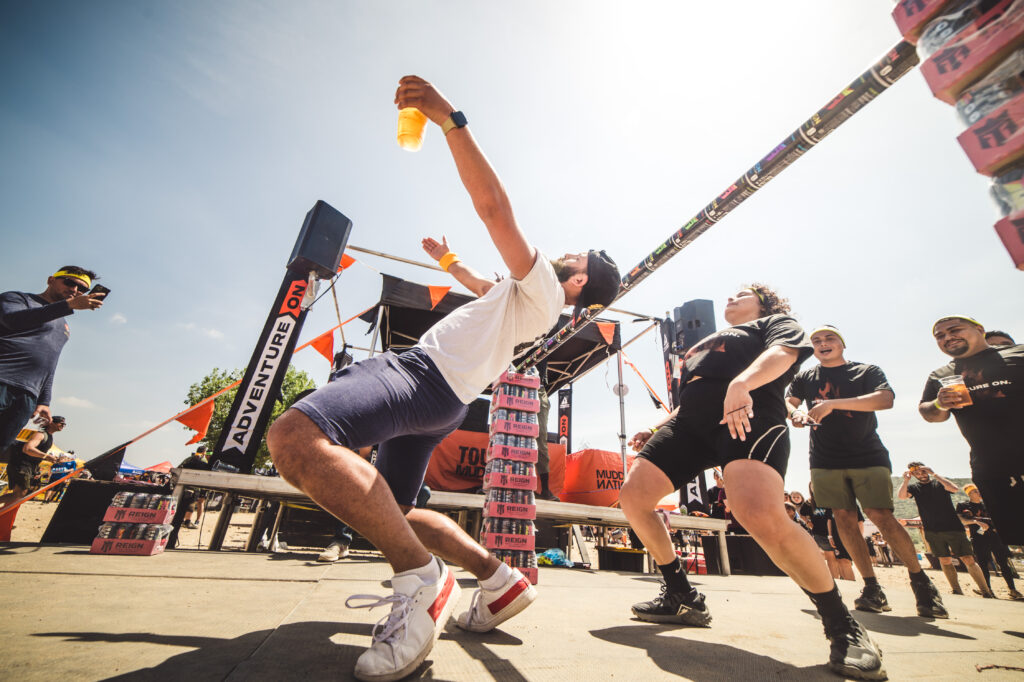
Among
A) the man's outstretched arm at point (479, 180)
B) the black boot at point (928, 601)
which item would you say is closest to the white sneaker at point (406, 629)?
the man's outstretched arm at point (479, 180)

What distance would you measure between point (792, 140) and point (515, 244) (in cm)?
252

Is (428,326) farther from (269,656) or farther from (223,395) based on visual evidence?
(223,395)

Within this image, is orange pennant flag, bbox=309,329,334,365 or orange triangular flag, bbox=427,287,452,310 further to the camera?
orange pennant flag, bbox=309,329,334,365

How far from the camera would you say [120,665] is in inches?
40.1

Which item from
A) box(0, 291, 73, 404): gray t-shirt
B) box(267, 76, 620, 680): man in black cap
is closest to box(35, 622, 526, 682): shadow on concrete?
box(267, 76, 620, 680): man in black cap

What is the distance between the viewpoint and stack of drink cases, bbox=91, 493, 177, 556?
140 inches

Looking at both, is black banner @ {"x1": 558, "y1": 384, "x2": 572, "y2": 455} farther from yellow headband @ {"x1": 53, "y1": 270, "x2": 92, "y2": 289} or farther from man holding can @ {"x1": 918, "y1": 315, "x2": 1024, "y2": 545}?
yellow headband @ {"x1": 53, "y1": 270, "x2": 92, "y2": 289}

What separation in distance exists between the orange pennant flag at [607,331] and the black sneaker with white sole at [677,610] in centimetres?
602

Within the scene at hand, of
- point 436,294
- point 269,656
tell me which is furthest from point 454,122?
point 436,294

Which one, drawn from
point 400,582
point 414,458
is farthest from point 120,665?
point 414,458

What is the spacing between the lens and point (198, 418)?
6.30m

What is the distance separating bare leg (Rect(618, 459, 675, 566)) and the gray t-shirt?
4.07 meters

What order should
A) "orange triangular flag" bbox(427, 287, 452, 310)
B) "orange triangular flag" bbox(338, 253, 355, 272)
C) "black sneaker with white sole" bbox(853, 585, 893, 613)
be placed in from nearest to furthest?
1. "black sneaker with white sole" bbox(853, 585, 893, 613)
2. "orange triangular flag" bbox(338, 253, 355, 272)
3. "orange triangular flag" bbox(427, 287, 452, 310)

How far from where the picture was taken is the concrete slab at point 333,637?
1.10 meters
